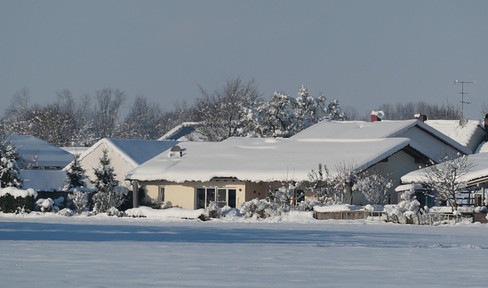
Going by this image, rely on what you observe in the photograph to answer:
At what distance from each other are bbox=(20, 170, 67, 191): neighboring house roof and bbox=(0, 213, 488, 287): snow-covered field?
26.3 m

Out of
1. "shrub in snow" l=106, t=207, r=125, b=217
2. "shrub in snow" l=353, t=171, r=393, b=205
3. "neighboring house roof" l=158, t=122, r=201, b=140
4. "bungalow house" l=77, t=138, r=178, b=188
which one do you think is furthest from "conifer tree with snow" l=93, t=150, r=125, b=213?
"neighboring house roof" l=158, t=122, r=201, b=140

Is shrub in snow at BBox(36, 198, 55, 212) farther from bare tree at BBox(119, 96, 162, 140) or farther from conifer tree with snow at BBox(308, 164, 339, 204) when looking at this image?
bare tree at BBox(119, 96, 162, 140)

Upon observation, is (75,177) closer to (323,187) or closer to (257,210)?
(323,187)

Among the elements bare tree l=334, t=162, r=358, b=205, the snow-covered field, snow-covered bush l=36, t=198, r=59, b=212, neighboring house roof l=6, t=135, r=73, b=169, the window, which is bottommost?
the snow-covered field

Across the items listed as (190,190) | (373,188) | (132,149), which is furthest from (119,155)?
(373,188)

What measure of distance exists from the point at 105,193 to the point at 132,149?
14.0 meters

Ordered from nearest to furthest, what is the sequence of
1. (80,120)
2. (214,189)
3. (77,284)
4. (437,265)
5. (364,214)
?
(77,284) → (437,265) → (364,214) → (214,189) → (80,120)

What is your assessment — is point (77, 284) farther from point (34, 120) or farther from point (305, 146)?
point (34, 120)

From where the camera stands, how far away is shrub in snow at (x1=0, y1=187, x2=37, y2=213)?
46.3 meters

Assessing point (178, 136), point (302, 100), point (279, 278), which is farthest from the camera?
point (178, 136)

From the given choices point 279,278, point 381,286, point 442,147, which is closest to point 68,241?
point 279,278

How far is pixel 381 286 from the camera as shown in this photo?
52.5ft

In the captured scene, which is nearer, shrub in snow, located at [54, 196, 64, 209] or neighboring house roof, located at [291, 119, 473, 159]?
shrub in snow, located at [54, 196, 64, 209]

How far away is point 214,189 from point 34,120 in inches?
2732
